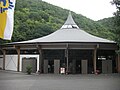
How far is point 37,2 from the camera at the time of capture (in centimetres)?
9788

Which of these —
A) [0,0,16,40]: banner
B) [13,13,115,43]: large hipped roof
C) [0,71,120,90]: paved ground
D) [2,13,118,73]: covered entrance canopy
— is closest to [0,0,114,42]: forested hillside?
[13,13,115,43]: large hipped roof

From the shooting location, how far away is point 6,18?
9.02 metres

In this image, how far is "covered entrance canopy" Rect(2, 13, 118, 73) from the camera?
36.8 m

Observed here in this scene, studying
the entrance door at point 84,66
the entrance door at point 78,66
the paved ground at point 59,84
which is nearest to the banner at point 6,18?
the paved ground at point 59,84

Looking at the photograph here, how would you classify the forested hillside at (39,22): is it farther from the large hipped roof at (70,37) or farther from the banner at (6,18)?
the banner at (6,18)

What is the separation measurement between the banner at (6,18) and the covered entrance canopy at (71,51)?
26.6m

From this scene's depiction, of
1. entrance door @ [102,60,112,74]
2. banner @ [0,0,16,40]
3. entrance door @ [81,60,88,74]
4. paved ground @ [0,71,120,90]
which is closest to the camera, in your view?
banner @ [0,0,16,40]

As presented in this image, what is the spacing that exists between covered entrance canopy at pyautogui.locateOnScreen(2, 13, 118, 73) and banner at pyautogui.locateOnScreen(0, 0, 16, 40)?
26.6 metres

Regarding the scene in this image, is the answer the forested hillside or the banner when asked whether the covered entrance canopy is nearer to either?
the forested hillside

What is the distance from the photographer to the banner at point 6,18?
8800 mm

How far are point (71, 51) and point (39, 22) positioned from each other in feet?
122

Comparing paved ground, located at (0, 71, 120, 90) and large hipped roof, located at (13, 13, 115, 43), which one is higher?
large hipped roof, located at (13, 13, 115, 43)

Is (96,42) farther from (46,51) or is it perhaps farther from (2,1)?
(2,1)

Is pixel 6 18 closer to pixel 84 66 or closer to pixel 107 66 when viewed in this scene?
pixel 84 66
